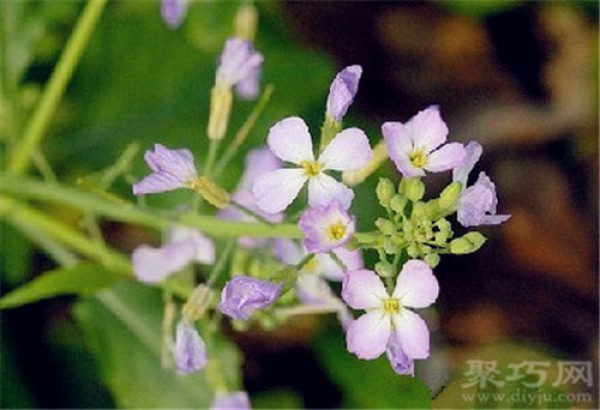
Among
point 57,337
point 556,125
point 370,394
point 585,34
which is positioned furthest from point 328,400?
point 585,34

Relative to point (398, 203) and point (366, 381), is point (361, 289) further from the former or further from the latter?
point (366, 381)

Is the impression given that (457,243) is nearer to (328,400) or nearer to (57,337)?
(328,400)

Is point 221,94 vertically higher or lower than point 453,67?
higher

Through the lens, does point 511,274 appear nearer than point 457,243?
No

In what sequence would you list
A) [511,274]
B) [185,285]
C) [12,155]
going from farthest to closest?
[511,274]
[12,155]
[185,285]

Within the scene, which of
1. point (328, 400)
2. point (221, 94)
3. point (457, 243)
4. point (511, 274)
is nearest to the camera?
point (457, 243)

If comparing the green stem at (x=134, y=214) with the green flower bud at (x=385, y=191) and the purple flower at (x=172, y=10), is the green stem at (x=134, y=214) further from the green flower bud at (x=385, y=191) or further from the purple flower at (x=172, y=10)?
the purple flower at (x=172, y=10)

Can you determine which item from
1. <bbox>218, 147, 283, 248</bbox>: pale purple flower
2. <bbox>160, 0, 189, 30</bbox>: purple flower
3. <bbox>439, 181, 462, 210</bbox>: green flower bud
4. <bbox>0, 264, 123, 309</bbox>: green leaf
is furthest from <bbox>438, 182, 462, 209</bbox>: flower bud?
<bbox>160, 0, 189, 30</bbox>: purple flower
